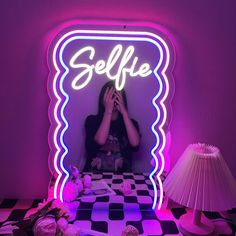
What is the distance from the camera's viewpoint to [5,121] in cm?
135

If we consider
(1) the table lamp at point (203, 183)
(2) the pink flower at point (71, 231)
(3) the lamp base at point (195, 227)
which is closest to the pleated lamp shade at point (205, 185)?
(1) the table lamp at point (203, 183)

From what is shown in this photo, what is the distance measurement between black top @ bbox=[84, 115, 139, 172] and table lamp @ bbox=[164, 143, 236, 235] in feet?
0.82

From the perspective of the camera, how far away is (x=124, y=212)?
Result: 52.8 inches

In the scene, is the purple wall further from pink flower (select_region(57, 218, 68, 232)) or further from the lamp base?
pink flower (select_region(57, 218, 68, 232))

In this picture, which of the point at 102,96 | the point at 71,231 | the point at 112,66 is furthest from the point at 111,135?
the point at 71,231

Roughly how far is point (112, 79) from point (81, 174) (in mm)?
433

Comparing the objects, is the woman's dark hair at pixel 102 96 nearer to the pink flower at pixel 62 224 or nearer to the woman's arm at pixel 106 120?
the woman's arm at pixel 106 120

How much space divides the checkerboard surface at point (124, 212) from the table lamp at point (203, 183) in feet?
0.64

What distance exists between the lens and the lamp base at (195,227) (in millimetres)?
1219

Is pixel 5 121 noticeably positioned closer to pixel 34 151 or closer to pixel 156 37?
pixel 34 151

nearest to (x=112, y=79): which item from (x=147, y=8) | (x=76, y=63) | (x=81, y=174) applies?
(x=76, y=63)

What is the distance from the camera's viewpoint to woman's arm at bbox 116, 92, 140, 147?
4.33 ft

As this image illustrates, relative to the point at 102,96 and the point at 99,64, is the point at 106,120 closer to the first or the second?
the point at 102,96

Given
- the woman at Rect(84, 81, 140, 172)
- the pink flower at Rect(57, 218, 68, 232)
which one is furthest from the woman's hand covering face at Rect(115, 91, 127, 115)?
the pink flower at Rect(57, 218, 68, 232)
